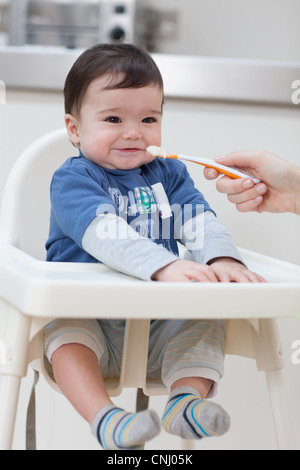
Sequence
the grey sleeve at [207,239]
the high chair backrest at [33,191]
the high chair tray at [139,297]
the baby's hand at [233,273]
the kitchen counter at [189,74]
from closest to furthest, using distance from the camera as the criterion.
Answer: the high chair tray at [139,297], the baby's hand at [233,273], the grey sleeve at [207,239], the high chair backrest at [33,191], the kitchen counter at [189,74]

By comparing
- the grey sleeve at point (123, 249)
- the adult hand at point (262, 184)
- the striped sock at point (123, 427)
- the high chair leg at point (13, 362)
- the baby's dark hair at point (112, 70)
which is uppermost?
the baby's dark hair at point (112, 70)

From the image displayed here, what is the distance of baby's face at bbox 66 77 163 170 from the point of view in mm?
755

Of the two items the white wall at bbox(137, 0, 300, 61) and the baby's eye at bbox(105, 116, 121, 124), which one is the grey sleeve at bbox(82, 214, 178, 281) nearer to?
the baby's eye at bbox(105, 116, 121, 124)

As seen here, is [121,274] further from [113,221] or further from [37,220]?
[37,220]

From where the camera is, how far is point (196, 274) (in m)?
0.58

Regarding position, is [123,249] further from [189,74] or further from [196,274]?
[189,74]

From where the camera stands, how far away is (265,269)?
0.72 metres

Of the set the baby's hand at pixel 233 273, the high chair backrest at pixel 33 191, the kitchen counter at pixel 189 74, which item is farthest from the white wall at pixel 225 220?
the baby's hand at pixel 233 273

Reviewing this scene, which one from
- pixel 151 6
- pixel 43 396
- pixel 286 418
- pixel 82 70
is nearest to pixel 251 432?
pixel 43 396

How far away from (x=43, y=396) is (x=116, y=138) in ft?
2.14

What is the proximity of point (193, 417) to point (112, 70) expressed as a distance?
43cm

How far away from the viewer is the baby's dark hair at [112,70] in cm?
75

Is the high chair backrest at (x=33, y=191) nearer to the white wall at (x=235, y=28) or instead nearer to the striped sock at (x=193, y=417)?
the striped sock at (x=193, y=417)

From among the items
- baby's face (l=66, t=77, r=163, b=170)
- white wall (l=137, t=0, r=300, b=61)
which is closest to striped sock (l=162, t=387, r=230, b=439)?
baby's face (l=66, t=77, r=163, b=170)
